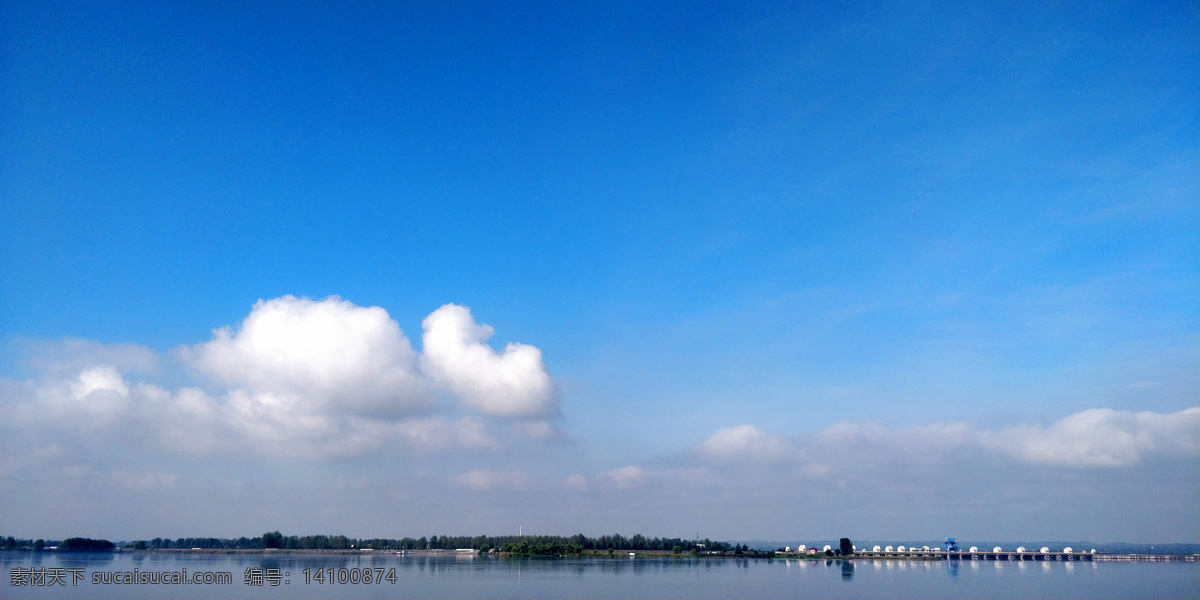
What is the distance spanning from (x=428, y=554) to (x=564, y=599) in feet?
265

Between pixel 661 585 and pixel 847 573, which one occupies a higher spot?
pixel 661 585

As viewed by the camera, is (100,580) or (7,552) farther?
(7,552)

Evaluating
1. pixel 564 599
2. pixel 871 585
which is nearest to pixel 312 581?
pixel 564 599

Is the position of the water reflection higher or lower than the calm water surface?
lower

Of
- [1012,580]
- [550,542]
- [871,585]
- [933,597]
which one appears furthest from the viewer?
[550,542]

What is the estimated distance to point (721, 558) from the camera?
333ft

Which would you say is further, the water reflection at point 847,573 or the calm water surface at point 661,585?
the water reflection at point 847,573

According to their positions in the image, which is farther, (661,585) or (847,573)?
(847,573)

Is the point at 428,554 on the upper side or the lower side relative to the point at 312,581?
lower

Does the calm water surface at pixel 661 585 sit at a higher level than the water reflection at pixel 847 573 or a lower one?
higher

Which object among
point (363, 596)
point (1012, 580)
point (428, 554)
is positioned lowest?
point (428, 554)

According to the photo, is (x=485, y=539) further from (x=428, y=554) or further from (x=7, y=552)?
(x=7, y=552)

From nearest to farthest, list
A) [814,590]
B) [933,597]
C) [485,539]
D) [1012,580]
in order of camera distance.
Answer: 1. [933,597]
2. [814,590]
3. [1012,580]
4. [485,539]

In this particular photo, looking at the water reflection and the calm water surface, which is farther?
the water reflection
